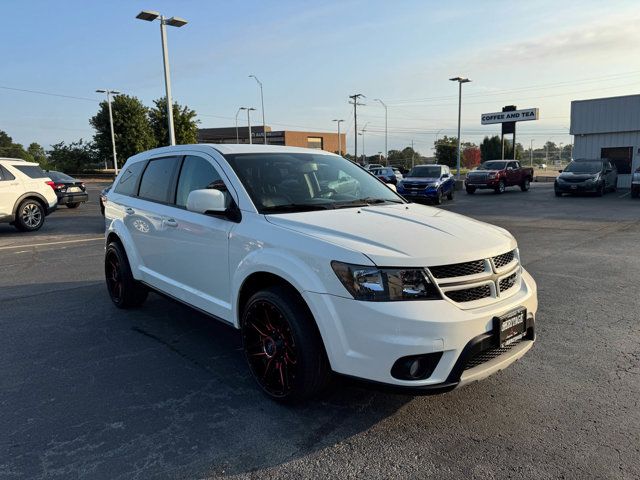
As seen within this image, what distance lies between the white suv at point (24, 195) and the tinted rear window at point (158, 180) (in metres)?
9.43

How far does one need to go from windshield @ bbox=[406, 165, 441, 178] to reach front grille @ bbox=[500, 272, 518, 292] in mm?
18673

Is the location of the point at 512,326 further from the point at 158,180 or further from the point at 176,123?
the point at 176,123

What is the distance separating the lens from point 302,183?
4.08 metres

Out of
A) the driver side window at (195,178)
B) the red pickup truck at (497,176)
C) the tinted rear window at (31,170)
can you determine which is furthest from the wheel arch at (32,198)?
the red pickup truck at (497,176)

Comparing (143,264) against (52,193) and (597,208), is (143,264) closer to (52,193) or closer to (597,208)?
(52,193)

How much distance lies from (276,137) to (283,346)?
8868 cm

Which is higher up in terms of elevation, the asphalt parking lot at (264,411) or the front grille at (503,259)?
the front grille at (503,259)

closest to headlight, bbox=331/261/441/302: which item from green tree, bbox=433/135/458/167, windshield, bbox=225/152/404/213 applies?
windshield, bbox=225/152/404/213

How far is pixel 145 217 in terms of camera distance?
4941 mm

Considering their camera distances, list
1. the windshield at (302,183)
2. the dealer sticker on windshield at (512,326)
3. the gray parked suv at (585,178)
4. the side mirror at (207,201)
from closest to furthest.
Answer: the dealer sticker on windshield at (512,326)
the side mirror at (207,201)
the windshield at (302,183)
the gray parked suv at (585,178)

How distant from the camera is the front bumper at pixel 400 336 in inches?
106

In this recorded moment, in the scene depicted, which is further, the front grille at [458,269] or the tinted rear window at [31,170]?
the tinted rear window at [31,170]

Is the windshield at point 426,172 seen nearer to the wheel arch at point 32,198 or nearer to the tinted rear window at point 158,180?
the wheel arch at point 32,198

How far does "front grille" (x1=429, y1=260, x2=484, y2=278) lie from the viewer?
9.29 feet
